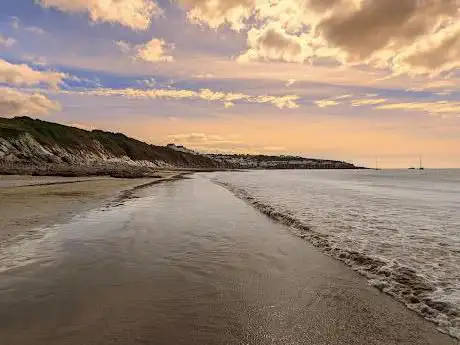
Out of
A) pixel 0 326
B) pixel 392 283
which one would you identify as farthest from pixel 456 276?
pixel 0 326

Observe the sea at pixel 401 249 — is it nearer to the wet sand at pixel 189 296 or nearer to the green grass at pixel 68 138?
the wet sand at pixel 189 296

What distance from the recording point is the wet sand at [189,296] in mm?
4906

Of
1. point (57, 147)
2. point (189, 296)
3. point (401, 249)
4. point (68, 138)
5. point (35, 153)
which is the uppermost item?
point (68, 138)

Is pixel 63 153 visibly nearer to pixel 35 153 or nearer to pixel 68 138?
pixel 35 153

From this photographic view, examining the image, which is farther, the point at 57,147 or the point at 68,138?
the point at 68,138

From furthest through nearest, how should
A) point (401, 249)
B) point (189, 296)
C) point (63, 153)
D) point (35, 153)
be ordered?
1. point (63, 153)
2. point (35, 153)
3. point (401, 249)
4. point (189, 296)

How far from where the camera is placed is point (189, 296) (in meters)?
6.41

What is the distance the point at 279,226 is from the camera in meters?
14.6

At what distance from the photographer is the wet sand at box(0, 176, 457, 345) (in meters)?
4.91

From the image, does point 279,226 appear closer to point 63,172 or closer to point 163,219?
point 163,219

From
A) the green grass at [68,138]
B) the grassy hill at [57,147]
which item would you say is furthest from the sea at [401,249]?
the green grass at [68,138]

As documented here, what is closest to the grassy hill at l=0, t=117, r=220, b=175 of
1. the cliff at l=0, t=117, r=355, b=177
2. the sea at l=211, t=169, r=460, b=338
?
the cliff at l=0, t=117, r=355, b=177

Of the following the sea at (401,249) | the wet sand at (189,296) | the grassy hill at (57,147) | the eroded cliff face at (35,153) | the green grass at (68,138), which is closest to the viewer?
the wet sand at (189,296)

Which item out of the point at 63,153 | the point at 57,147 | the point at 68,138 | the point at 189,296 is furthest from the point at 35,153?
the point at 189,296
